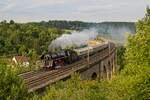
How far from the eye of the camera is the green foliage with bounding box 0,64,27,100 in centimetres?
2872

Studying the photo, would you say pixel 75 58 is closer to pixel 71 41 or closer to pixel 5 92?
pixel 71 41

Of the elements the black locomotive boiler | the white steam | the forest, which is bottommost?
the white steam

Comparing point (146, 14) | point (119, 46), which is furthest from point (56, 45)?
point (119, 46)

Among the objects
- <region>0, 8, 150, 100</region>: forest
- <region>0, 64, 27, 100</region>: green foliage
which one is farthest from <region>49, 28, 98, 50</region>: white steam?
<region>0, 64, 27, 100</region>: green foliage

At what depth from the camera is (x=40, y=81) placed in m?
43.5

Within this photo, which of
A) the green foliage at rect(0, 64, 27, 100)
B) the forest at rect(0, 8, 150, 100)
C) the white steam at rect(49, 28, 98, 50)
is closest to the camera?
the green foliage at rect(0, 64, 27, 100)

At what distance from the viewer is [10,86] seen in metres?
29.4

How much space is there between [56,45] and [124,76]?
46183 mm

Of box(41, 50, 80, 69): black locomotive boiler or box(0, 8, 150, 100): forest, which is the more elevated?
box(0, 8, 150, 100): forest

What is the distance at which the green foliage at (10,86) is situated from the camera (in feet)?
94.2

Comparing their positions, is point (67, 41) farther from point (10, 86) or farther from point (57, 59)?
point (10, 86)

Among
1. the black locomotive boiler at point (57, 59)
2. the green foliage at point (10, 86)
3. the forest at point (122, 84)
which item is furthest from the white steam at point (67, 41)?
the green foliage at point (10, 86)

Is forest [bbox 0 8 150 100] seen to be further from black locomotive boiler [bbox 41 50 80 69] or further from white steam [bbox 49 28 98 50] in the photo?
white steam [bbox 49 28 98 50]

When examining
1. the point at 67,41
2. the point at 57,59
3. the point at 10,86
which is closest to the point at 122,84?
the point at 10,86
